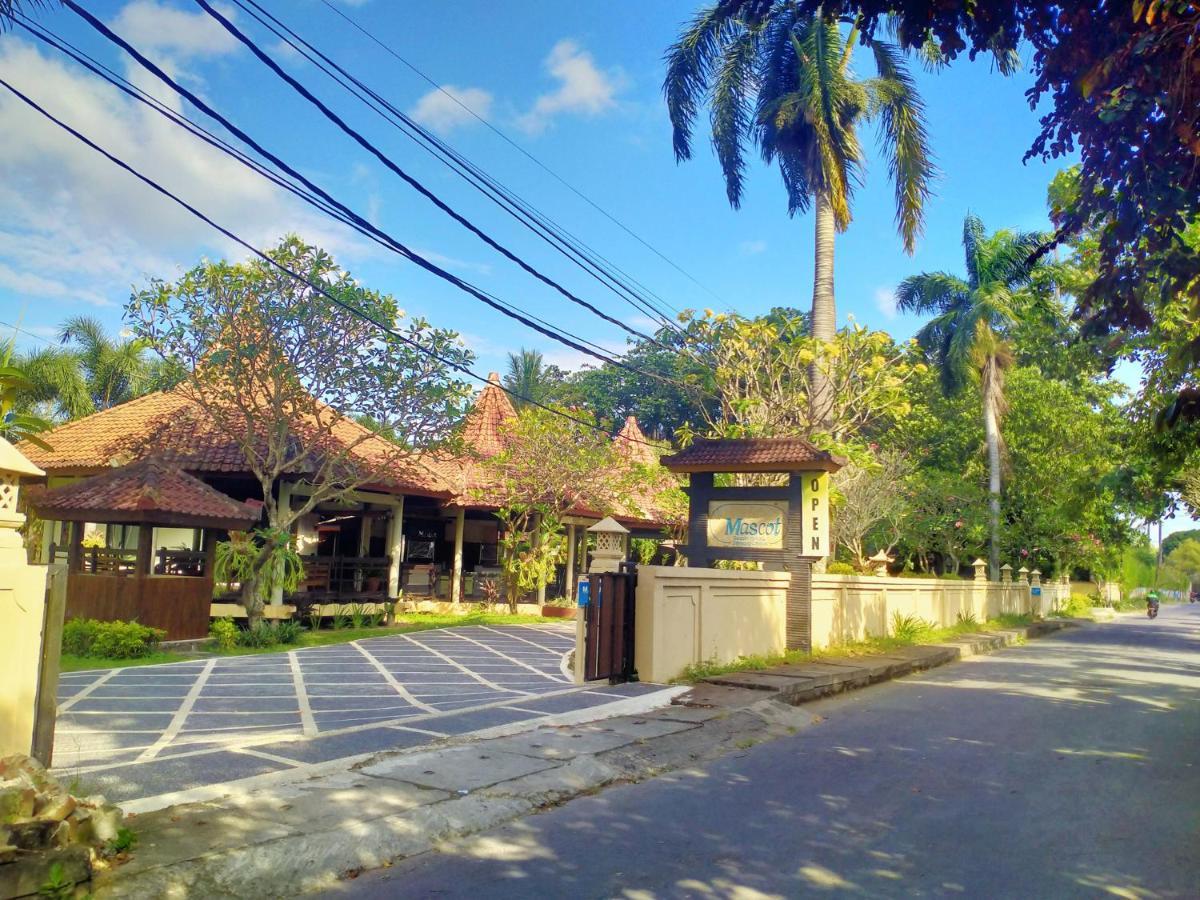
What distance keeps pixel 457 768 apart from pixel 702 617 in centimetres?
597

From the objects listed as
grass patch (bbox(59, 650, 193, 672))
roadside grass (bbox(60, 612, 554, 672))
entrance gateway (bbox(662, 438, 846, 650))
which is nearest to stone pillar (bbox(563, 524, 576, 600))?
roadside grass (bbox(60, 612, 554, 672))

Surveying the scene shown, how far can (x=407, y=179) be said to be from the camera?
891cm

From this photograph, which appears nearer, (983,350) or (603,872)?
(603,872)

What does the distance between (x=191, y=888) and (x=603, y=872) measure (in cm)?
202

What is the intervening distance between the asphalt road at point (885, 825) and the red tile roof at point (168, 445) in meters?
11.6

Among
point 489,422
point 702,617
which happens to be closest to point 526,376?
point 489,422

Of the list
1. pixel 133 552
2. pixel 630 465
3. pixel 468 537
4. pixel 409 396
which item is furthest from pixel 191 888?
pixel 468 537

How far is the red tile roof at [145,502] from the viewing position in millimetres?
14273

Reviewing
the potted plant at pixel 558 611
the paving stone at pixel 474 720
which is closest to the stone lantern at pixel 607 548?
the paving stone at pixel 474 720

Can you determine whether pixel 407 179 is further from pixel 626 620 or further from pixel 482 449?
pixel 482 449

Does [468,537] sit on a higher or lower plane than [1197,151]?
lower

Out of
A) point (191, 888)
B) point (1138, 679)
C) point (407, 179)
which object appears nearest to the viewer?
point (191, 888)

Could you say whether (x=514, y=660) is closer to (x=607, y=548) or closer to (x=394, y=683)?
(x=394, y=683)

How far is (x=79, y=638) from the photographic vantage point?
13555 millimetres
